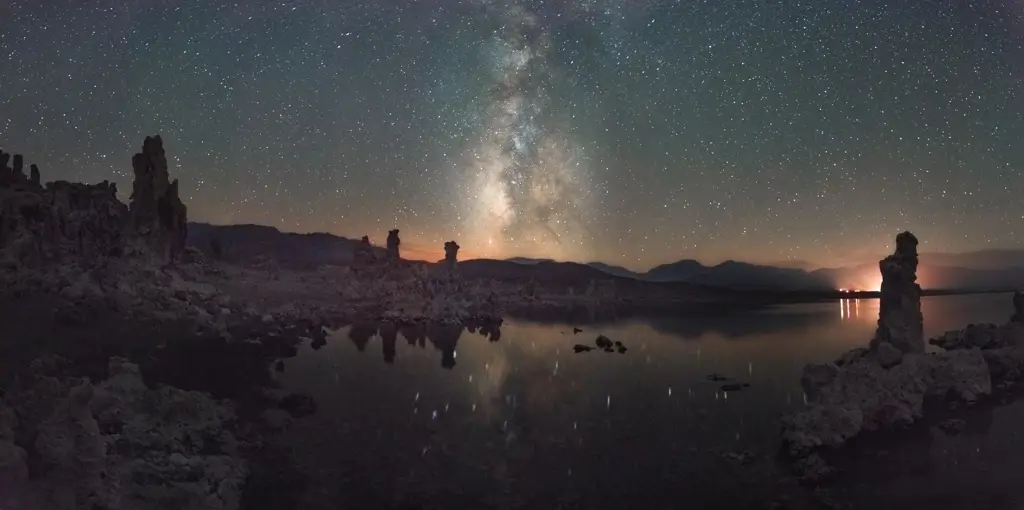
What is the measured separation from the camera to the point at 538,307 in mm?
50938

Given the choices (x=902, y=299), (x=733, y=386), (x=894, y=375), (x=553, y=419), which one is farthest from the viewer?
(x=733, y=386)

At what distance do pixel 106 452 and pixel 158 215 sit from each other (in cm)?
1878

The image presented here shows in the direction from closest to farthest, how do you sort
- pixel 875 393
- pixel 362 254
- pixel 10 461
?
pixel 10 461
pixel 875 393
pixel 362 254

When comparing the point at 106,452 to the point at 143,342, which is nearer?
the point at 106,452

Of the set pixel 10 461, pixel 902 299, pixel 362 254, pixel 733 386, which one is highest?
pixel 362 254

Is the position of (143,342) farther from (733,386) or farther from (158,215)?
(733,386)

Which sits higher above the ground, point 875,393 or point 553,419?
point 875,393

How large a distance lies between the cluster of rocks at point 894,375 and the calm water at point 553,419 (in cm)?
76

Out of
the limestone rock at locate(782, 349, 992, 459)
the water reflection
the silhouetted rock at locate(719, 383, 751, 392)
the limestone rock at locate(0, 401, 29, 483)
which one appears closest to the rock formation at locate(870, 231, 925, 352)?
the limestone rock at locate(782, 349, 992, 459)

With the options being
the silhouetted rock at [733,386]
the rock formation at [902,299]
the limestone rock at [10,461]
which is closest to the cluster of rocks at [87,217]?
the limestone rock at [10,461]

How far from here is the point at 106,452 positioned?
25.9 feet

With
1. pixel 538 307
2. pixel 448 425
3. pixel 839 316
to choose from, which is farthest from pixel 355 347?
pixel 538 307

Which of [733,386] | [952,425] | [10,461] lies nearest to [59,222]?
[10,461]

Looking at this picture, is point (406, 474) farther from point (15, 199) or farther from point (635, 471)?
point (15, 199)
